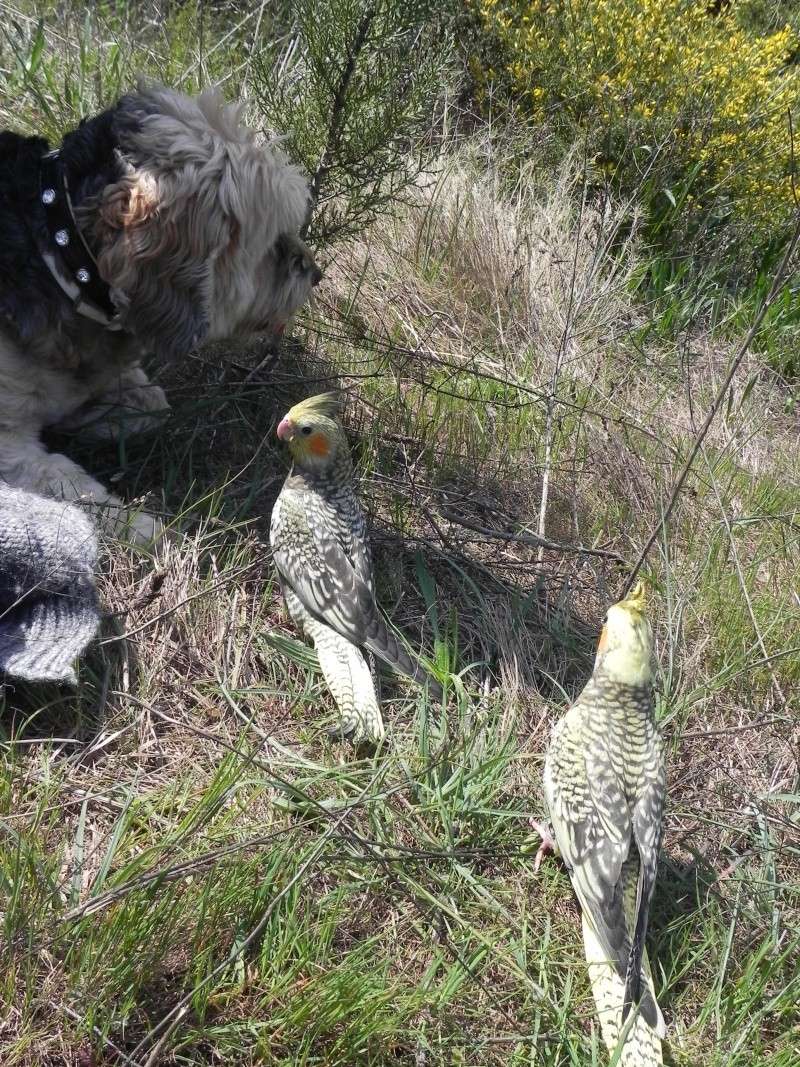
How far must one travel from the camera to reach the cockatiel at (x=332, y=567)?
117 inches

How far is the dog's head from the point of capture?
3178 mm

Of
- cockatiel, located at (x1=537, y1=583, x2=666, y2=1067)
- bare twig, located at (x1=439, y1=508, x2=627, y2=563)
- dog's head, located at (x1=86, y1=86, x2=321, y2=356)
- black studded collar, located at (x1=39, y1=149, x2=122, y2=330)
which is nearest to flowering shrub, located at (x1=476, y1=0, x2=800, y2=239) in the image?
bare twig, located at (x1=439, y1=508, x2=627, y2=563)

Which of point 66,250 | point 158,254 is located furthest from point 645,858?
point 66,250

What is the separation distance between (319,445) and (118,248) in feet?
2.84

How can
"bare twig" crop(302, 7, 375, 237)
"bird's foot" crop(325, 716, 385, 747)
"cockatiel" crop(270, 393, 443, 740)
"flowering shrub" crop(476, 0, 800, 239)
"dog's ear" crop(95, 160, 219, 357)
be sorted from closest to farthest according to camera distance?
"bird's foot" crop(325, 716, 385, 747)
"cockatiel" crop(270, 393, 443, 740)
"dog's ear" crop(95, 160, 219, 357)
"bare twig" crop(302, 7, 375, 237)
"flowering shrub" crop(476, 0, 800, 239)

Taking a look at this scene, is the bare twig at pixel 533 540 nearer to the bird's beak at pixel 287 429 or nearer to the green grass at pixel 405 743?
the green grass at pixel 405 743

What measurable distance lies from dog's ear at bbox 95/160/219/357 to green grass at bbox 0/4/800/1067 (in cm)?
55

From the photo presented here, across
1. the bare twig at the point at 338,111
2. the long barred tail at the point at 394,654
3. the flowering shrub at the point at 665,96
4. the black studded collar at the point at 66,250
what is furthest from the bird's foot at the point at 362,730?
the flowering shrub at the point at 665,96

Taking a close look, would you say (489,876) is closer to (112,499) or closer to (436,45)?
(112,499)

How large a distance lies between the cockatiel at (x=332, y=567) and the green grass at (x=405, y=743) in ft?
0.39

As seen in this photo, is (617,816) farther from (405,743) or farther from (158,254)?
(158,254)

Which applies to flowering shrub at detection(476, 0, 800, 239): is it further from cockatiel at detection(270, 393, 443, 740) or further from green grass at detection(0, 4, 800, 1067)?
cockatiel at detection(270, 393, 443, 740)

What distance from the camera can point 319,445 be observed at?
3211mm

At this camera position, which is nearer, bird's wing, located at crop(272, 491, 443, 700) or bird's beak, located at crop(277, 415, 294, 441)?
bird's wing, located at crop(272, 491, 443, 700)
